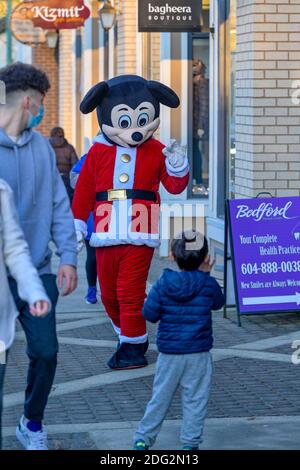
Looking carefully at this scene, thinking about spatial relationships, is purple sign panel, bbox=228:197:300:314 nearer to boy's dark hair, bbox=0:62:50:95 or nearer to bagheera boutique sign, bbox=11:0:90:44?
boy's dark hair, bbox=0:62:50:95

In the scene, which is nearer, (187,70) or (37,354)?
(37,354)

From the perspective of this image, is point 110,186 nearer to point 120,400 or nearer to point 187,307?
point 120,400

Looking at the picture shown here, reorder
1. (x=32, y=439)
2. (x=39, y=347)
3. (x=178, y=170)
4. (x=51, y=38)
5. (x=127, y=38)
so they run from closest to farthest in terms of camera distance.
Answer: (x=39, y=347) → (x=32, y=439) → (x=178, y=170) → (x=127, y=38) → (x=51, y=38)

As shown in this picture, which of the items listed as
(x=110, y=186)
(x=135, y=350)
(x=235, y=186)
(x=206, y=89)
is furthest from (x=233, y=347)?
(x=206, y=89)

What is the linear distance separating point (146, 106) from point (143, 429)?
3.34m

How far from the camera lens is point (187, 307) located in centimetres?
657

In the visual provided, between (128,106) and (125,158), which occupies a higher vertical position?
(128,106)

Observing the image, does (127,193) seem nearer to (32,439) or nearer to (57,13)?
(32,439)

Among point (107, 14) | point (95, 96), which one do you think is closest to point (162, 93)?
point (95, 96)

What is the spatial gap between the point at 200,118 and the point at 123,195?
703cm

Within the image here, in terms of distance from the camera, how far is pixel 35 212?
661 cm

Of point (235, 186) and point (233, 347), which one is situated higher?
point (235, 186)

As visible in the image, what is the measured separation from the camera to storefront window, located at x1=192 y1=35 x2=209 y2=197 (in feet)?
52.1

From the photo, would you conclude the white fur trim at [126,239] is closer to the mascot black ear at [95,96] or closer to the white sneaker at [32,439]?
the mascot black ear at [95,96]
